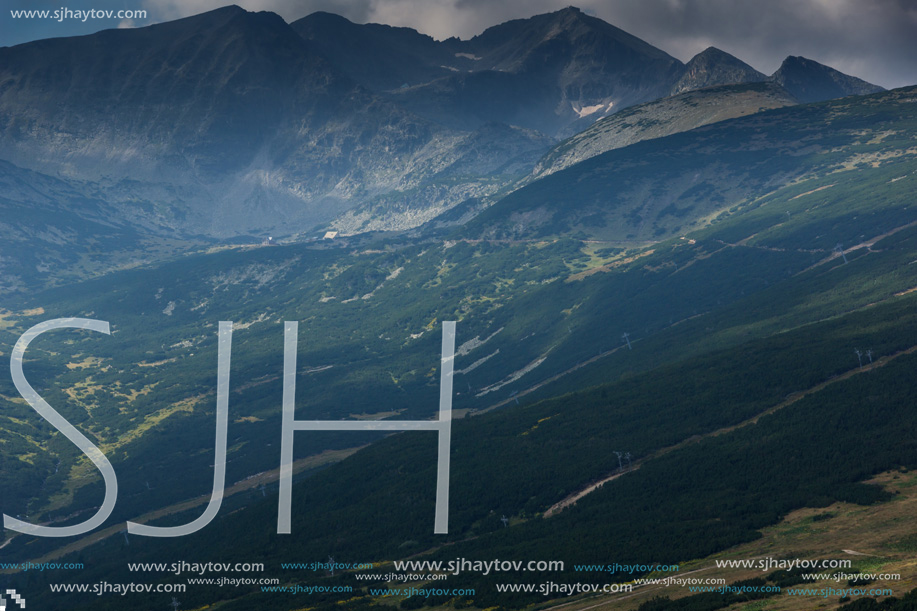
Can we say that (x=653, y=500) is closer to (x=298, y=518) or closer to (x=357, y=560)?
(x=357, y=560)

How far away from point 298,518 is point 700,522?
9792 centimetres

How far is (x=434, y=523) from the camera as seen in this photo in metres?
168

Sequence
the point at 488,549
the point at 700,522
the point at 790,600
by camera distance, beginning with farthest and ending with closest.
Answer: the point at 488,549
the point at 700,522
the point at 790,600

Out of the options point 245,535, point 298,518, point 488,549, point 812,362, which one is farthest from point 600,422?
point 245,535

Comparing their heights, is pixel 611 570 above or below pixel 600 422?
below

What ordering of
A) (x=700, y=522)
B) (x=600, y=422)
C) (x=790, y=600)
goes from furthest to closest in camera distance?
(x=600, y=422)
(x=700, y=522)
(x=790, y=600)

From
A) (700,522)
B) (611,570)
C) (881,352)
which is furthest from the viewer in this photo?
→ (881,352)

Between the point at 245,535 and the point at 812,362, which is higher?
the point at 812,362

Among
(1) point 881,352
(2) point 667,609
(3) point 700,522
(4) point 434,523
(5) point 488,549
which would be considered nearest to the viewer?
(2) point 667,609

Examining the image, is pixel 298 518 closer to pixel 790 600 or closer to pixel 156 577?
pixel 156 577

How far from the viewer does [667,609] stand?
90.9m

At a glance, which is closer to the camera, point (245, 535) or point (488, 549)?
point (488, 549)

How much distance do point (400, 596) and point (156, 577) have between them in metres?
75.3

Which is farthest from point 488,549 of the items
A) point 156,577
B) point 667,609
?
point 156,577
